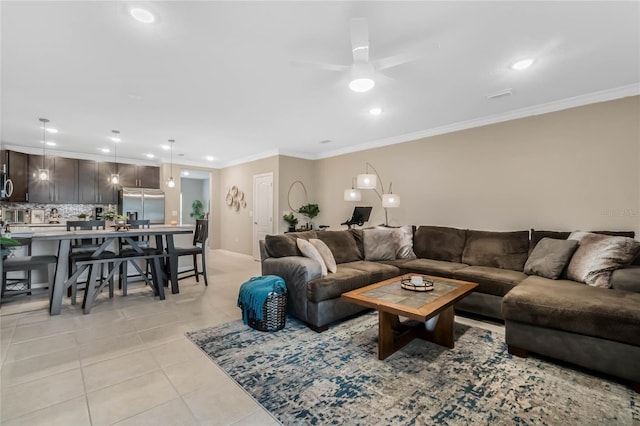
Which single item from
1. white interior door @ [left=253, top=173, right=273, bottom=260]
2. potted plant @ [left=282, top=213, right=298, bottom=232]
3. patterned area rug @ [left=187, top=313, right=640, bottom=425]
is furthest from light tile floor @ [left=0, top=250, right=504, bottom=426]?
white interior door @ [left=253, top=173, right=273, bottom=260]

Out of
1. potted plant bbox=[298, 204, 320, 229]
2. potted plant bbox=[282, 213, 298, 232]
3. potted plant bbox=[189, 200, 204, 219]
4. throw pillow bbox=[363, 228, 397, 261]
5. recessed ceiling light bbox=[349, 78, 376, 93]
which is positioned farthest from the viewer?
potted plant bbox=[189, 200, 204, 219]

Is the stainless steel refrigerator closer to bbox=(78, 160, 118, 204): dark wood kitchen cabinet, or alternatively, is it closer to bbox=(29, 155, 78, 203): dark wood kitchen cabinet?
bbox=(78, 160, 118, 204): dark wood kitchen cabinet

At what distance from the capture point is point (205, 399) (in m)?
1.86

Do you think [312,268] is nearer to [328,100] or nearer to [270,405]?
[270,405]

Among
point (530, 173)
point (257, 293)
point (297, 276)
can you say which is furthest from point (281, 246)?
point (530, 173)

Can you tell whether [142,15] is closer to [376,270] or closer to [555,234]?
[376,270]

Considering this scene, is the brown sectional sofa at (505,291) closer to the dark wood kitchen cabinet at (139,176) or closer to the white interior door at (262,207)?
the white interior door at (262,207)

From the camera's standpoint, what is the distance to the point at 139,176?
7.37 m

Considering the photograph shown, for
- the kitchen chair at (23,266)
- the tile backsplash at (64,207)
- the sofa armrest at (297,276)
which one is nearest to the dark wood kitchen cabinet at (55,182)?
the tile backsplash at (64,207)

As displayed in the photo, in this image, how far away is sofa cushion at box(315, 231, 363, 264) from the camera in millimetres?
4071

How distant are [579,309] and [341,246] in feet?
8.59

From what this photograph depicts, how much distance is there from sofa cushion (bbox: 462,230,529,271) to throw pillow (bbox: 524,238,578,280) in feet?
0.84

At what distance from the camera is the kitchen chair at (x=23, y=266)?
3500 millimetres

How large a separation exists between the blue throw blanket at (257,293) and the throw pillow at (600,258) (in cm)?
299
